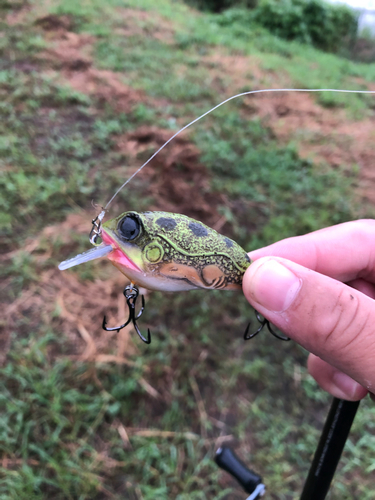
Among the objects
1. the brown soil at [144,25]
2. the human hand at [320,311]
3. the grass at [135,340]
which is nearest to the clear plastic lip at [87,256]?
the human hand at [320,311]

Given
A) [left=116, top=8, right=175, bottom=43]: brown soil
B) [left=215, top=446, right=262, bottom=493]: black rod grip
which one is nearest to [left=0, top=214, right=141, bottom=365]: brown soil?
[left=215, top=446, right=262, bottom=493]: black rod grip

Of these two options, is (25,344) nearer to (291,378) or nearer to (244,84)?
(291,378)

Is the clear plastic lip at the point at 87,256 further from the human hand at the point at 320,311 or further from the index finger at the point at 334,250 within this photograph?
the index finger at the point at 334,250

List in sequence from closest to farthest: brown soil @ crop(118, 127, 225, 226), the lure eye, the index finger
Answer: the lure eye, the index finger, brown soil @ crop(118, 127, 225, 226)

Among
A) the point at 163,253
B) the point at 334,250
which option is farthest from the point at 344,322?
the point at 334,250

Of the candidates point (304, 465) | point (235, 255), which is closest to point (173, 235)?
point (235, 255)

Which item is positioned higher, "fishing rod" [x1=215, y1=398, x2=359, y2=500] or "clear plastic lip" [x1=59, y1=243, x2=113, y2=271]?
"clear plastic lip" [x1=59, y1=243, x2=113, y2=271]

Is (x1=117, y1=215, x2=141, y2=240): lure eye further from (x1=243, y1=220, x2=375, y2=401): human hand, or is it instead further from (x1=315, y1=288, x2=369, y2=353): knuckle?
(x1=315, y1=288, x2=369, y2=353): knuckle
